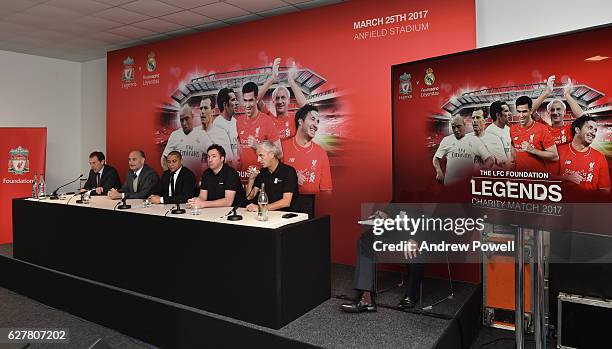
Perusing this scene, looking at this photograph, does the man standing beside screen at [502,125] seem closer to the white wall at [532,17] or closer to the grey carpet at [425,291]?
the grey carpet at [425,291]

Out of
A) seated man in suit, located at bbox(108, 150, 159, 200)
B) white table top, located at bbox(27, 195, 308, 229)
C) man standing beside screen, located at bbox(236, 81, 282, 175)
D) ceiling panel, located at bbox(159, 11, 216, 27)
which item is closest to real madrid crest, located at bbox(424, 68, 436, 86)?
white table top, located at bbox(27, 195, 308, 229)

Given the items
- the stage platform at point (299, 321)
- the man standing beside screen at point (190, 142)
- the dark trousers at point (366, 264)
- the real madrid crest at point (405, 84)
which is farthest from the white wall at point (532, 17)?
the man standing beside screen at point (190, 142)

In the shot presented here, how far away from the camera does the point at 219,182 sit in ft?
12.9

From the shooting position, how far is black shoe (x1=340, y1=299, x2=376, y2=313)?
291 cm

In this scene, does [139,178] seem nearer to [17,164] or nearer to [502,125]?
[17,164]

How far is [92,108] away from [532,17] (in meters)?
6.57

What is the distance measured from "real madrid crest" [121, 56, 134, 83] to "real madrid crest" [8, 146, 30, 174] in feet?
5.57

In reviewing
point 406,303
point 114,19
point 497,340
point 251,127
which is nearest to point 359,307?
point 406,303

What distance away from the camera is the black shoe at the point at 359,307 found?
9.55ft

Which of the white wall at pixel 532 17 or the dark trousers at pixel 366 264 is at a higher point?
the white wall at pixel 532 17

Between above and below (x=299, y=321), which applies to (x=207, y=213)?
above

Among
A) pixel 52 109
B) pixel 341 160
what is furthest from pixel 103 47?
pixel 341 160

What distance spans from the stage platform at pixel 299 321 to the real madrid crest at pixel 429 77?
4.77 feet

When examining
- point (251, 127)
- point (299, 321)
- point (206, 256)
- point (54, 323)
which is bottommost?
point (54, 323)
